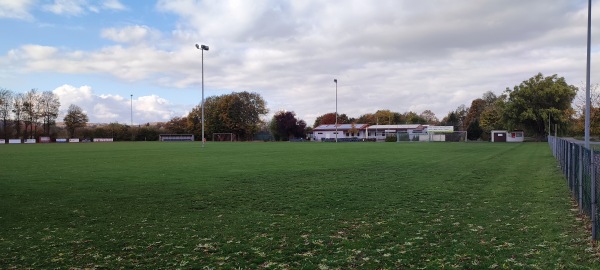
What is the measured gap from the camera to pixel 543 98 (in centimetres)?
7600

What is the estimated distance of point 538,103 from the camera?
253ft

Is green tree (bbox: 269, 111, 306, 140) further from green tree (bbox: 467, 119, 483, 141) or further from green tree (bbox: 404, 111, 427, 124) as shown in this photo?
green tree (bbox: 404, 111, 427, 124)

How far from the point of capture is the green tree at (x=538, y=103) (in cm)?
7391

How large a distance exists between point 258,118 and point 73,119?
46200 millimetres

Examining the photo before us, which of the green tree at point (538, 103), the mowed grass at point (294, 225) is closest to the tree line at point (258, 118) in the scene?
the green tree at point (538, 103)

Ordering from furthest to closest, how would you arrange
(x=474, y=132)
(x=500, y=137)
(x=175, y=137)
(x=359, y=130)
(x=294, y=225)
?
1. (x=359, y=130)
2. (x=175, y=137)
3. (x=474, y=132)
4. (x=500, y=137)
5. (x=294, y=225)

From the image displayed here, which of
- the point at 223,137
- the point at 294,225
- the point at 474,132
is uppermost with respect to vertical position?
the point at 474,132

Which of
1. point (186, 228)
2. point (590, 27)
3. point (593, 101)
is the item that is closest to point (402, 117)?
point (593, 101)

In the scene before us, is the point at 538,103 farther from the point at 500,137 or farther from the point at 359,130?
the point at 359,130

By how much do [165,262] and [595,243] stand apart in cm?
647

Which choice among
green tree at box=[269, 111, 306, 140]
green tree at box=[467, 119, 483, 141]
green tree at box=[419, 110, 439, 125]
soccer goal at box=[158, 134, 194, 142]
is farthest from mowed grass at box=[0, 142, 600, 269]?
green tree at box=[419, 110, 439, 125]

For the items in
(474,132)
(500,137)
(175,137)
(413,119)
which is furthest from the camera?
(413,119)

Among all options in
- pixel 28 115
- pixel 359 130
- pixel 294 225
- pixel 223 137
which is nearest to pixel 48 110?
pixel 28 115

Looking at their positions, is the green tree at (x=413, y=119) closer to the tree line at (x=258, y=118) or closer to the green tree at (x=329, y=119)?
the tree line at (x=258, y=118)
